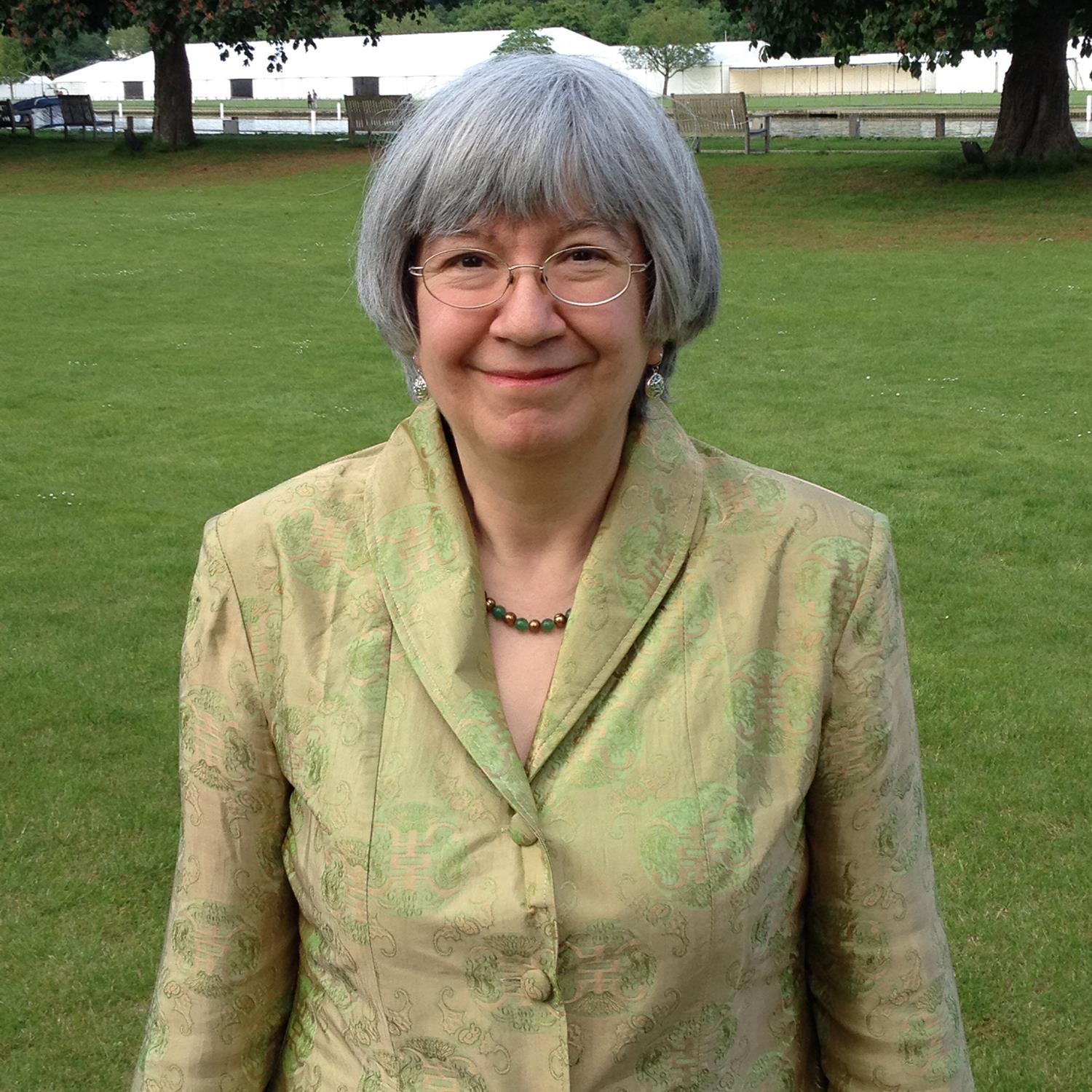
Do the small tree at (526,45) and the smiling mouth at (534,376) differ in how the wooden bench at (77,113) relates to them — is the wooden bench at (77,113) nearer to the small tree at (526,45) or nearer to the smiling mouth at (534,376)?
the small tree at (526,45)

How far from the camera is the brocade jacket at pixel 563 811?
193 cm

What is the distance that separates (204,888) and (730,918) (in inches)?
28.1

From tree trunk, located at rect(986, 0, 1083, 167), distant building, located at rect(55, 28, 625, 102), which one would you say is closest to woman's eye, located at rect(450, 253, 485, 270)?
tree trunk, located at rect(986, 0, 1083, 167)

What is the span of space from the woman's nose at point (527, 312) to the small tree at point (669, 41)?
76.5 meters

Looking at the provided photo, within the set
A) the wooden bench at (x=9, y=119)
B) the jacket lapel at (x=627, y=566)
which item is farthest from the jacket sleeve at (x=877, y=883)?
the wooden bench at (x=9, y=119)

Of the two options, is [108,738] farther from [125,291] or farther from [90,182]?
[90,182]

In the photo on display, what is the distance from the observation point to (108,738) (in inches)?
247

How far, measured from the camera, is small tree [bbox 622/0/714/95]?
77.4 meters

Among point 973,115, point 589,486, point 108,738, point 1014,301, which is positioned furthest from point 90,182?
point 589,486

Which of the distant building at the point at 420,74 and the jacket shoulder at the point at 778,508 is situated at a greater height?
the distant building at the point at 420,74

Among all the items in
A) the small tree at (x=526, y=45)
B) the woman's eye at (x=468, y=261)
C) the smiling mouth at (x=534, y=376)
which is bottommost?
the smiling mouth at (x=534, y=376)

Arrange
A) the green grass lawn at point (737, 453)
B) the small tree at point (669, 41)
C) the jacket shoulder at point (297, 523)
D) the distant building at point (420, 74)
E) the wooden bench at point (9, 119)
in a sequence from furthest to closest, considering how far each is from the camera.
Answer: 1. the small tree at point (669, 41)
2. the distant building at point (420, 74)
3. the wooden bench at point (9, 119)
4. the green grass lawn at point (737, 453)
5. the jacket shoulder at point (297, 523)

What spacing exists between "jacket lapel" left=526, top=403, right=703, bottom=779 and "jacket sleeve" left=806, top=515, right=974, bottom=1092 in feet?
0.86

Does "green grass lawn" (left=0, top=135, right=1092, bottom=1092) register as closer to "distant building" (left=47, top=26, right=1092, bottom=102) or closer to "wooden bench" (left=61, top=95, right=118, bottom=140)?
"wooden bench" (left=61, top=95, right=118, bottom=140)
